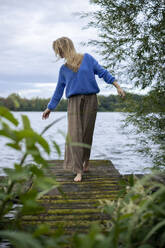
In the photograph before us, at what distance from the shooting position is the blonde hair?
3.81m

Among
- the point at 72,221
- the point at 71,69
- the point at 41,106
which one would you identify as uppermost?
the point at 71,69

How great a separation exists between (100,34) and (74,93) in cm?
177

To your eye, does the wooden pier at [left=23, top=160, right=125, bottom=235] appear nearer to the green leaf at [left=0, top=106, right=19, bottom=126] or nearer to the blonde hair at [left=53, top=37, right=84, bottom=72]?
the green leaf at [left=0, top=106, right=19, bottom=126]

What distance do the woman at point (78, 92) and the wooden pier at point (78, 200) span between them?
255mm

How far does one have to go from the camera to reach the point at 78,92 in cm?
393

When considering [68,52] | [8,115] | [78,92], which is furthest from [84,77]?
[8,115]

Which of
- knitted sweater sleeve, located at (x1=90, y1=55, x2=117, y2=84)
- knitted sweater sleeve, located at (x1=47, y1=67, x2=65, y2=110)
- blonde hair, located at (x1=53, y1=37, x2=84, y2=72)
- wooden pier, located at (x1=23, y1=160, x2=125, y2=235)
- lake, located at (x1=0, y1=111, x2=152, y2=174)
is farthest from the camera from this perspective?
knitted sweater sleeve, located at (x1=47, y1=67, x2=65, y2=110)

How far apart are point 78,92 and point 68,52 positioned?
49 centimetres

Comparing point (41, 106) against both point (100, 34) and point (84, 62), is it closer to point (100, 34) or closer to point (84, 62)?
point (84, 62)

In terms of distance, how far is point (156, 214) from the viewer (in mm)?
1681

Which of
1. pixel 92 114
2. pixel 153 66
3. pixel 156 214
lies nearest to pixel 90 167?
pixel 92 114

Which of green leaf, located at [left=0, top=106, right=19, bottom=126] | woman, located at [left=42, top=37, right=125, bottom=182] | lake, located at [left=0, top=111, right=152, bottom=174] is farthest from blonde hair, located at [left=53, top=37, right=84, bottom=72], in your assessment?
green leaf, located at [left=0, top=106, right=19, bottom=126]

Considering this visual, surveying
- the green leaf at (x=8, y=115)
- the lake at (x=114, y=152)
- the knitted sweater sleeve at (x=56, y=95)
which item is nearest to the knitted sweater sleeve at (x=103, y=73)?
the knitted sweater sleeve at (x=56, y=95)

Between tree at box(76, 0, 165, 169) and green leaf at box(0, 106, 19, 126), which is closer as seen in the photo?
green leaf at box(0, 106, 19, 126)
